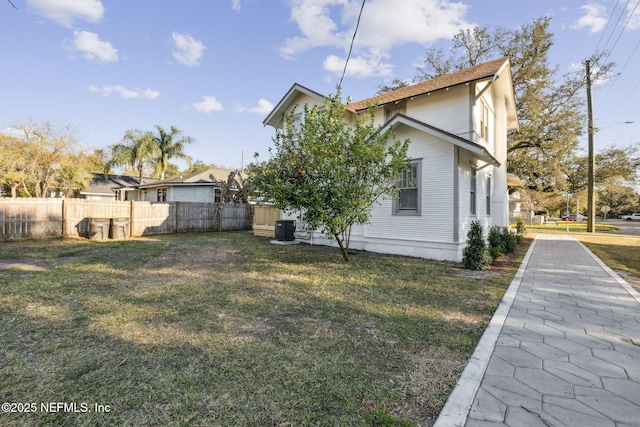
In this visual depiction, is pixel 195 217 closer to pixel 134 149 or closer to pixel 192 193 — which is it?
pixel 192 193

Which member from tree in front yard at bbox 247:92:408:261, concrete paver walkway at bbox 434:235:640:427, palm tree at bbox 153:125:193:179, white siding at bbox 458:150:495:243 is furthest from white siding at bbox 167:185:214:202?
concrete paver walkway at bbox 434:235:640:427

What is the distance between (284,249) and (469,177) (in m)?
6.88

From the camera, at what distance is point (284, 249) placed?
10.8 m

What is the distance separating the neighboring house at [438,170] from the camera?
864cm

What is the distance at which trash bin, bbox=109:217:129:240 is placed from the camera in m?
13.2

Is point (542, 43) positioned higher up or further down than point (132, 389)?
higher up

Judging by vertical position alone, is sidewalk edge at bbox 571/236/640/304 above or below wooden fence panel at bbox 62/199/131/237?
below

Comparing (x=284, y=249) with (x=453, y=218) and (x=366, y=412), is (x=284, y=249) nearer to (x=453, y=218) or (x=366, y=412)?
(x=453, y=218)

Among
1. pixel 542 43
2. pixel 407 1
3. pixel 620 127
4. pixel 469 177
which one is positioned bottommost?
pixel 469 177

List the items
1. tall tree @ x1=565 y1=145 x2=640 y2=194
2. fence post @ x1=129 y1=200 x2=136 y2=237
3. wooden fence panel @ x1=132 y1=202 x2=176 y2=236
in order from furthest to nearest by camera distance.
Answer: tall tree @ x1=565 y1=145 x2=640 y2=194
wooden fence panel @ x1=132 y1=202 x2=176 y2=236
fence post @ x1=129 y1=200 x2=136 y2=237

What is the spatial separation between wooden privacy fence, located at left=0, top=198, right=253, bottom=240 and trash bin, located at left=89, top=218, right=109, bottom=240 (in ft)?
0.46

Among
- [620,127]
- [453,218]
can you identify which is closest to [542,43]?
[620,127]

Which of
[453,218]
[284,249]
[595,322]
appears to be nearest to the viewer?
[595,322]

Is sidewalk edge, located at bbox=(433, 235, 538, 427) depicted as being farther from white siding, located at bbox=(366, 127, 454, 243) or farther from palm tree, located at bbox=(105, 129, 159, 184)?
palm tree, located at bbox=(105, 129, 159, 184)
